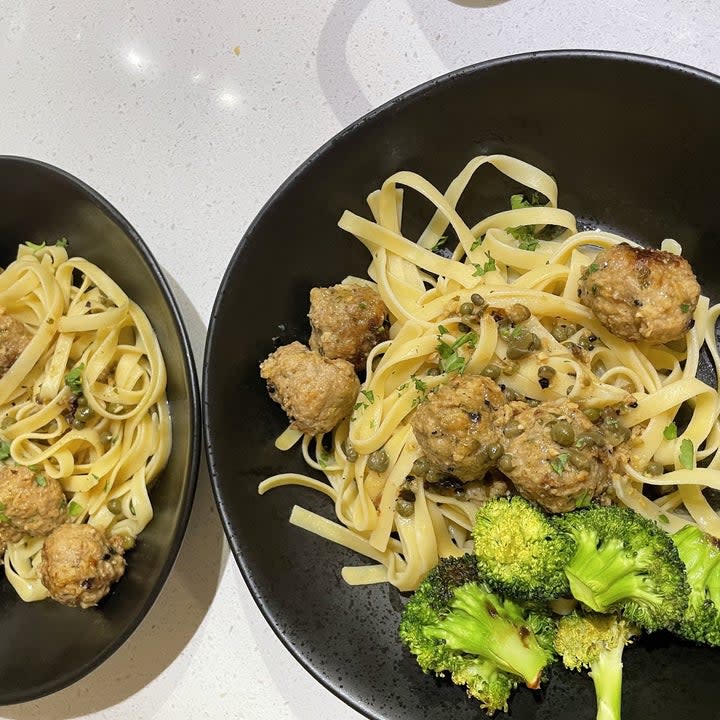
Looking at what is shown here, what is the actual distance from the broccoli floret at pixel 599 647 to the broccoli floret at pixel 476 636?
7 cm

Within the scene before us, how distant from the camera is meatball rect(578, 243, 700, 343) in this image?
9.03ft

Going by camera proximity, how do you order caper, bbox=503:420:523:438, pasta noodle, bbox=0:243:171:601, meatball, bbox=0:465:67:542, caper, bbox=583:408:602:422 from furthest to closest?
pasta noodle, bbox=0:243:171:601
meatball, bbox=0:465:67:542
caper, bbox=583:408:602:422
caper, bbox=503:420:523:438

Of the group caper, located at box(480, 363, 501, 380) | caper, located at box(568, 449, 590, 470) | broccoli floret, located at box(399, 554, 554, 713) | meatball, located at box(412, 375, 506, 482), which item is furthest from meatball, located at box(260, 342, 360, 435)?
caper, located at box(568, 449, 590, 470)

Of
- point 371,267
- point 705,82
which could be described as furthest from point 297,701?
point 705,82

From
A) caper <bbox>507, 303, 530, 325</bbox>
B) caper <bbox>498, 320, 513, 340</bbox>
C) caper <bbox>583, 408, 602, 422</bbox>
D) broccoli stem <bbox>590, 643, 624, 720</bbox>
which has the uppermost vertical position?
caper <bbox>507, 303, 530, 325</bbox>

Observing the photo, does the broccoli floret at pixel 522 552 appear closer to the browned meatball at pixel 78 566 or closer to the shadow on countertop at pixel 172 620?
the shadow on countertop at pixel 172 620

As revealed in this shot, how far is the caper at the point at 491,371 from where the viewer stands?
3068 millimetres

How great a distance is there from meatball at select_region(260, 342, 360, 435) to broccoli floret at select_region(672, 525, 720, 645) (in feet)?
4.53

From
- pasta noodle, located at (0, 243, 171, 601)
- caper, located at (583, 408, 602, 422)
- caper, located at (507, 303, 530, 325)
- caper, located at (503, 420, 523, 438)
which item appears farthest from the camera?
pasta noodle, located at (0, 243, 171, 601)

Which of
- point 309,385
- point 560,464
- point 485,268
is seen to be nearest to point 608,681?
point 560,464

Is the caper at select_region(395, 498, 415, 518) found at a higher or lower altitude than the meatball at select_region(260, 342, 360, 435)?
lower

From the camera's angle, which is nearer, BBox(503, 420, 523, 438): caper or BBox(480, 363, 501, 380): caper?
BBox(503, 420, 523, 438): caper

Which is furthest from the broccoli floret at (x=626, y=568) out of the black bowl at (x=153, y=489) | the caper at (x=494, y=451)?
the black bowl at (x=153, y=489)

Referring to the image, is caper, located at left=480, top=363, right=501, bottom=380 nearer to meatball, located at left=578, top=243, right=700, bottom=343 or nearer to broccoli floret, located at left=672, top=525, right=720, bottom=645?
meatball, located at left=578, top=243, right=700, bottom=343
